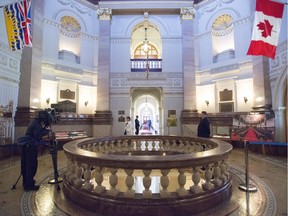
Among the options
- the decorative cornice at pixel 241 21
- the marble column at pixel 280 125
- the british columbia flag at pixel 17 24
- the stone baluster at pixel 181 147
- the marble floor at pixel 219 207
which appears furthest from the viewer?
the decorative cornice at pixel 241 21

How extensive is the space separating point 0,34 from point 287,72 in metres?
12.1

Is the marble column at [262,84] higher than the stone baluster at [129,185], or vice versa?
the marble column at [262,84]

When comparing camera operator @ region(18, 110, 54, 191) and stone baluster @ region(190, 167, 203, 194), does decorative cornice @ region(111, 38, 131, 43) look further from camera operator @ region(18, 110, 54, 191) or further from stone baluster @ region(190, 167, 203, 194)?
stone baluster @ region(190, 167, 203, 194)

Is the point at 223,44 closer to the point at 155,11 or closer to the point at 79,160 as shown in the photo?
the point at 155,11

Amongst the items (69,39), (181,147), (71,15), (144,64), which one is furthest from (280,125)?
(71,15)

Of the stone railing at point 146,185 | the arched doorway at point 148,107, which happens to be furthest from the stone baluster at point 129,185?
the arched doorway at point 148,107

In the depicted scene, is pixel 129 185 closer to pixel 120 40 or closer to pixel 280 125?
pixel 280 125

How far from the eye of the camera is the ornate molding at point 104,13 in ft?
43.4

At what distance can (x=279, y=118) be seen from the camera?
8547mm

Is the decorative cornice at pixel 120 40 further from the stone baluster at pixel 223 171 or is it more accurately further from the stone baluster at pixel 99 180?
the stone baluster at pixel 99 180

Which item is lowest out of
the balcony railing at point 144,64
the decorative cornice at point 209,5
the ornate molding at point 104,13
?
the balcony railing at point 144,64

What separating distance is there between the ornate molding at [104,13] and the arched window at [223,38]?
24.9 feet

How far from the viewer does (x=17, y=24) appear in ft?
20.8

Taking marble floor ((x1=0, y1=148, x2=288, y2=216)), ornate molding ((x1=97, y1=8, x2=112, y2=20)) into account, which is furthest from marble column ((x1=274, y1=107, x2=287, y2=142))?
ornate molding ((x1=97, y1=8, x2=112, y2=20))
